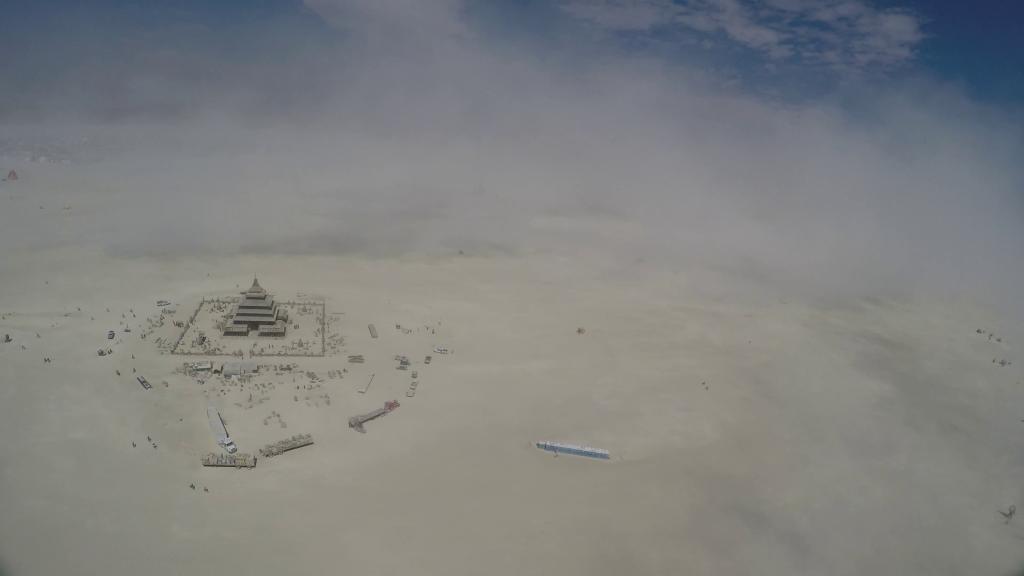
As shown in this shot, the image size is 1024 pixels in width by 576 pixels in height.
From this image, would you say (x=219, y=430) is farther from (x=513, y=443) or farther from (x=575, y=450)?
(x=575, y=450)

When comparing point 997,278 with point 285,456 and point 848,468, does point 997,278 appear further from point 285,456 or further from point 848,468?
point 285,456

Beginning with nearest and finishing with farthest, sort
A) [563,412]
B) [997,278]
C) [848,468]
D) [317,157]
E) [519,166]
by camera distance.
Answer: [848,468] → [563,412] → [997,278] → [317,157] → [519,166]

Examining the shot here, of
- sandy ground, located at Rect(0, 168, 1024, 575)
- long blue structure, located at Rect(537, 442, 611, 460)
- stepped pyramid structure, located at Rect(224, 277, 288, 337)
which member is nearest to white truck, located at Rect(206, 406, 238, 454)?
sandy ground, located at Rect(0, 168, 1024, 575)

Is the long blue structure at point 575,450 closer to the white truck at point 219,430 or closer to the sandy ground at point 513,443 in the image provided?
the sandy ground at point 513,443

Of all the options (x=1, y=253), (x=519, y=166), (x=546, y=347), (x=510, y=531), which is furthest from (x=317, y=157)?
(x=510, y=531)

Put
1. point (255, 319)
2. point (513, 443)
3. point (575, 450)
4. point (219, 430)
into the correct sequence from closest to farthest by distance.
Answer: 1. point (219, 430)
2. point (575, 450)
3. point (513, 443)
4. point (255, 319)

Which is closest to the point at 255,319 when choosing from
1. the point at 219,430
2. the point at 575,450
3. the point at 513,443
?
the point at 219,430
